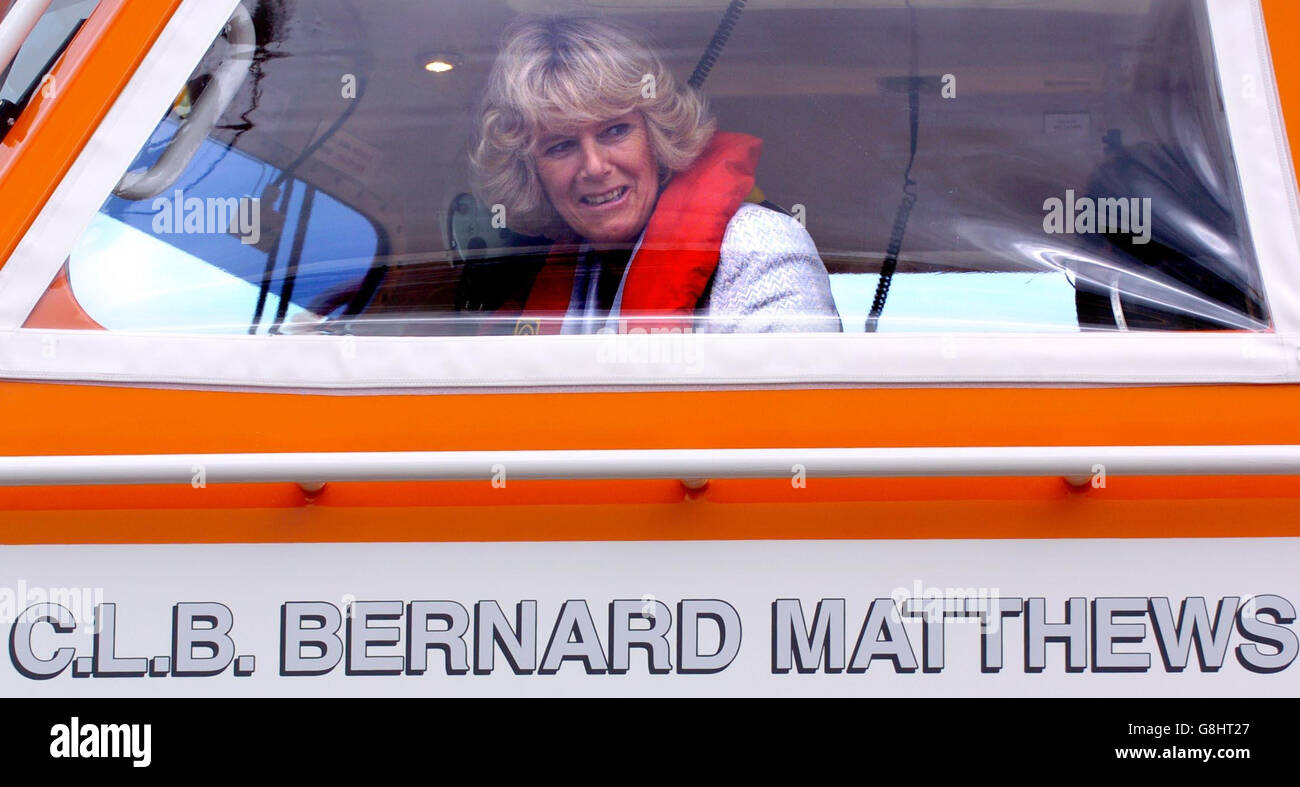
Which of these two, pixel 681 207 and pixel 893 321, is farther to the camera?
pixel 681 207

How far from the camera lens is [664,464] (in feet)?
4.52

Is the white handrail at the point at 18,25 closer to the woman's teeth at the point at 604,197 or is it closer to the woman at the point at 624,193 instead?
the woman at the point at 624,193

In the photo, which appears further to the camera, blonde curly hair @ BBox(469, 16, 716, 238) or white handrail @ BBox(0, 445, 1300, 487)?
blonde curly hair @ BBox(469, 16, 716, 238)

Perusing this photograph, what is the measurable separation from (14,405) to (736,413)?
3.05ft

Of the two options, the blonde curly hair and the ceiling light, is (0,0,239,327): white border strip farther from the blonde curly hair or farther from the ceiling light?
the blonde curly hair

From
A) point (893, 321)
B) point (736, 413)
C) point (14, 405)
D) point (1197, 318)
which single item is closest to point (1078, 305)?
point (1197, 318)

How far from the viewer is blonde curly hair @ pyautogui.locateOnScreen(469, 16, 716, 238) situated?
1627mm

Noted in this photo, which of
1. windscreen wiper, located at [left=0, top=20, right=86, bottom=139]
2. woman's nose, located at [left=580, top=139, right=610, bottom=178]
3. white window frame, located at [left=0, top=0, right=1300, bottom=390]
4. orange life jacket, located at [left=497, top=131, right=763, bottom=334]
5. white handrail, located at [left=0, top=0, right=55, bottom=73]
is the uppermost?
white handrail, located at [left=0, top=0, right=55, bottom=73]

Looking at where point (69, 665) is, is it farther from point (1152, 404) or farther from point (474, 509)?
point (1152, 404)

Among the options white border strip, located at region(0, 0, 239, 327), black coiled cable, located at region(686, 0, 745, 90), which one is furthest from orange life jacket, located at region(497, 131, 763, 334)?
white border strip, located at region(0, 0, 239, 327)

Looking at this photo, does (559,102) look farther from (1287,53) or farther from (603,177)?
(1287,53)

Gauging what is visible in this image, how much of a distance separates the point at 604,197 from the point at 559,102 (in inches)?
5.9

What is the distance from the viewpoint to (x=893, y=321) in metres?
1.53

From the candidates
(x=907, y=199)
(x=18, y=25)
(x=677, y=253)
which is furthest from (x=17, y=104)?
(x=907, y=199)
